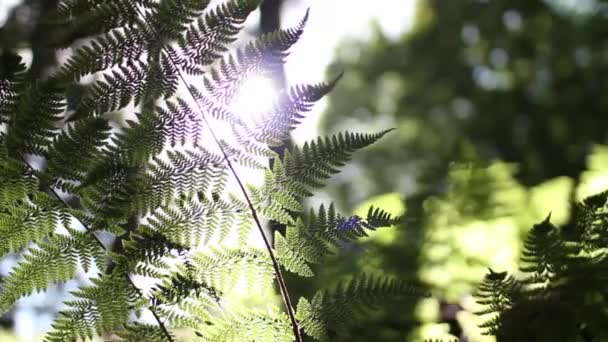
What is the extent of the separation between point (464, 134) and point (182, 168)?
139cm

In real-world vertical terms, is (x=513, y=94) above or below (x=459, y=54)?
below

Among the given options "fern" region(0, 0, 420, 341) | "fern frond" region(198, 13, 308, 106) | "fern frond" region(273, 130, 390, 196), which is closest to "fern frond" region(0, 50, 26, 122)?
"fern" region(0, 0, 420, 341)

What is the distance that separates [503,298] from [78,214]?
563 millimetres

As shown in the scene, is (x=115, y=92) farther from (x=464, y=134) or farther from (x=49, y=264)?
(x=464, y=134)

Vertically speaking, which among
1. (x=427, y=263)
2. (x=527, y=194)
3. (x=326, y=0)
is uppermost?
(x=326, y=0)

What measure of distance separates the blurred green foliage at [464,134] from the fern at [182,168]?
69 cm

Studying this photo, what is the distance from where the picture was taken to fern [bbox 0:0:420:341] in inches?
24.6

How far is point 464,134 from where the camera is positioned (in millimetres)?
1841

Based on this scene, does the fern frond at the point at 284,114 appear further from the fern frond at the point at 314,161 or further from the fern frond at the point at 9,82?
the fern frond at the point at 9,82

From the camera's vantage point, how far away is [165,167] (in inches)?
25.9

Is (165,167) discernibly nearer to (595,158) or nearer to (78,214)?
(78,214)

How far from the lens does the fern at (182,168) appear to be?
2.05ft

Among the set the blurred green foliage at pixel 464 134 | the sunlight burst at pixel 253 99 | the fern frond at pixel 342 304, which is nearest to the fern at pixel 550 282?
the fern frond at pixel 342 304

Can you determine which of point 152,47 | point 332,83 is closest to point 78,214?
point 152,47
